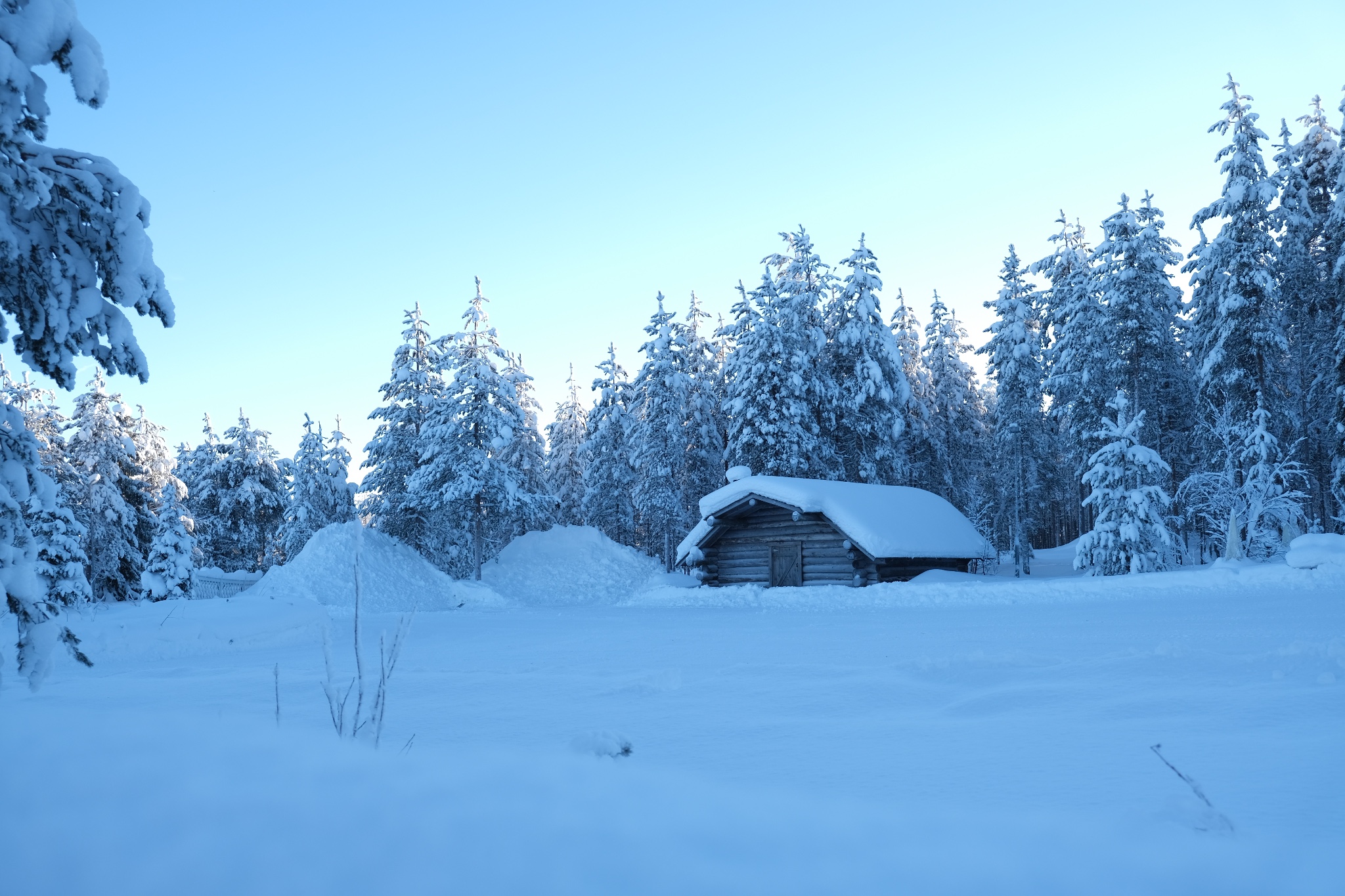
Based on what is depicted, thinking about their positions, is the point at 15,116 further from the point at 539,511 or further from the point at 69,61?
the point at 539,511

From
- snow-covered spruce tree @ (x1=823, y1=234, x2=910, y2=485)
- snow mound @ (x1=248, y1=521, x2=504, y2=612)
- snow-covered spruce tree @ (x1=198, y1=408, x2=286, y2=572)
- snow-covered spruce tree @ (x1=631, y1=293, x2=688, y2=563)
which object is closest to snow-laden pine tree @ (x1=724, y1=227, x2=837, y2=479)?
snow-covered spruce tree @ (x1=823, y1=234, x2=910, y2=485)

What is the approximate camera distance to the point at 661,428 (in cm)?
3575

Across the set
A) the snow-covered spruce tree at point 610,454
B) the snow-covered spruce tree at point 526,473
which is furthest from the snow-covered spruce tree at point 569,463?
the snow-covered spruce tree at point 610,454

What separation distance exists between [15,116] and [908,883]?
6.42 metres

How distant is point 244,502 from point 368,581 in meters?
22.8

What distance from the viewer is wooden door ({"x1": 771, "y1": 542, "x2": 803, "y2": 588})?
25.4 metres

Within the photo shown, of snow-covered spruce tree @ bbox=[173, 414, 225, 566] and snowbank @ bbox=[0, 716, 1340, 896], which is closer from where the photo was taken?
snowbank @ bbox=[0, 716, 1340, 896]

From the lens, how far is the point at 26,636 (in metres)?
5.02

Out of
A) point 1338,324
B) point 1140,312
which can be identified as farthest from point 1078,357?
point 1338,324

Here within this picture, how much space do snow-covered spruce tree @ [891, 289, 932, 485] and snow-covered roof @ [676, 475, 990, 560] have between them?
9232mm

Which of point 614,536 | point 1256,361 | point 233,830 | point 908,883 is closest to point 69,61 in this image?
point 233,830

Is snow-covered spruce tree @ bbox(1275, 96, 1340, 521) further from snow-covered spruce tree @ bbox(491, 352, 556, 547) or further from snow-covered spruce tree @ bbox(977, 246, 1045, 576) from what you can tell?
snow-covered spruce tree @ bbox(491, 352, 556, 547)

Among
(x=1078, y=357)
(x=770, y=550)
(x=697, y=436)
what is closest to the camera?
(x=770, y=550)

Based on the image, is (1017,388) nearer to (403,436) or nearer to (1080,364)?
(1080,364)
